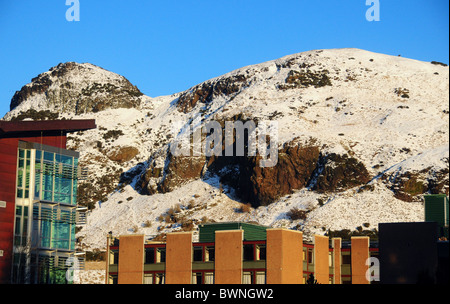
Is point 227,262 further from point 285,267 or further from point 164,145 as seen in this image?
point 164,145

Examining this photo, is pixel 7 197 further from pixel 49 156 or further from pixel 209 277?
pixel 209 277

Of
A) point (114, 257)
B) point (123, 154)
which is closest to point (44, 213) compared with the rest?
point (114, 257)

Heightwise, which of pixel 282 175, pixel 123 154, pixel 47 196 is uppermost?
pixel 123 154

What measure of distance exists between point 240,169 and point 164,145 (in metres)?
29.3

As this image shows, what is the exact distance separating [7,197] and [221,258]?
2572 cm

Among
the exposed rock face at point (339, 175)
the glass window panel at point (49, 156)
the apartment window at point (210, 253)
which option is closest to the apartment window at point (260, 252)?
the apartment window at point (210, 253)

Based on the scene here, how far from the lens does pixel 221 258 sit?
74562 mm

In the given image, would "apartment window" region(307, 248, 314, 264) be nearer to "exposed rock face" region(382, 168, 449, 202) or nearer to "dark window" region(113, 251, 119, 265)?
"dark window" region(113, 251, 119, 265)

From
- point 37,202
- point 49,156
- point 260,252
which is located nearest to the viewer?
point 37,202

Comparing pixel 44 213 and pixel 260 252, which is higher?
pixel 44 213

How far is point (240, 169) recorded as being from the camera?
144250 mm

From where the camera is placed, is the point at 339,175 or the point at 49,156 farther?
the point at 339,175

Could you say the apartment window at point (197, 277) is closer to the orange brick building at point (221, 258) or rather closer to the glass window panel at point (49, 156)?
the orange brick building at point (221, 258)
